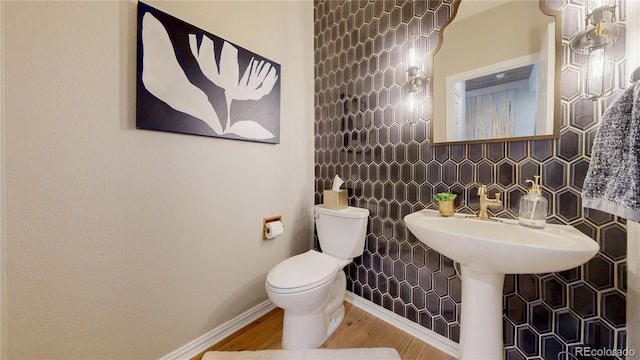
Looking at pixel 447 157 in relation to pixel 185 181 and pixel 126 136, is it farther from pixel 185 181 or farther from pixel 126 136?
pixel 126 136

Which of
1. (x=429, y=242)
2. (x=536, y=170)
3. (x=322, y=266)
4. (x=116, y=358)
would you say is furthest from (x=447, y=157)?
(x=116, y=358)

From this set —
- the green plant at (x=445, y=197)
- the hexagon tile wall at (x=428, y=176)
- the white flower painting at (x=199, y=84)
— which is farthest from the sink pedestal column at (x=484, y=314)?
the white flower painting at (x=199, y=84)

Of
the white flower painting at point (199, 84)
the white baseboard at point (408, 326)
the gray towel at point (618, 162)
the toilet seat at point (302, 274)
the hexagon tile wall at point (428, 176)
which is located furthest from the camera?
the white baseboard at point (408, 326)

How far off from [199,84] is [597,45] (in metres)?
1.72

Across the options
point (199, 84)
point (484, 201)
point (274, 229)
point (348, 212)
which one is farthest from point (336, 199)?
point (199, 84)

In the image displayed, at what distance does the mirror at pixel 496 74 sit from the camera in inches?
39.6

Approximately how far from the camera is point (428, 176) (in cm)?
133

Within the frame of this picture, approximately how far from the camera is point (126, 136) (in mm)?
1025

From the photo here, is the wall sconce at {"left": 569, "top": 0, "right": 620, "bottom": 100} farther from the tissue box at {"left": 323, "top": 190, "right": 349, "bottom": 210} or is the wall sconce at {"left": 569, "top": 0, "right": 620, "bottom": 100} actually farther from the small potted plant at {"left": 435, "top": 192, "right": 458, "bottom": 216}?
the tissue box at {"left": 323, "top": 190, "right": 349, "bottom": 210}

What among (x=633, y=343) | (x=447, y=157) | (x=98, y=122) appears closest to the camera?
(x=633, y=343)

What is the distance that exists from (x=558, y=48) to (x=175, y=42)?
5.79 ft

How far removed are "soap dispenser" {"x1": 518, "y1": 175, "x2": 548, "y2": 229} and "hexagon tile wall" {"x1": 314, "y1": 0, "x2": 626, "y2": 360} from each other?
0.23 feet

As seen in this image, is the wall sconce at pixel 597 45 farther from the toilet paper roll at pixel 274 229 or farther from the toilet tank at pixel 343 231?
the toilet paper roll at pixel 274 229

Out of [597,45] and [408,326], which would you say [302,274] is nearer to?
[408,326]
